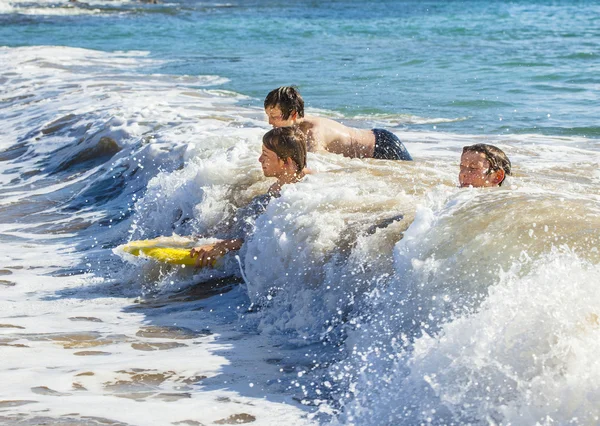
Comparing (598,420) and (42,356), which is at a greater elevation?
(598,420)

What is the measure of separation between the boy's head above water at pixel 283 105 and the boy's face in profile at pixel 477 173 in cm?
200

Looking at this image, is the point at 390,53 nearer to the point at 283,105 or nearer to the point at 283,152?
the point at 283,105

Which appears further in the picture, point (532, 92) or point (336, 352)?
point (532, 92)

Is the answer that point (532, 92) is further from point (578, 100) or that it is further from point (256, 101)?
point (256, 101)

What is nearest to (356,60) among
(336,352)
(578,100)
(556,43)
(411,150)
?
(556,43)

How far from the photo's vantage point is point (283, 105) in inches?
299

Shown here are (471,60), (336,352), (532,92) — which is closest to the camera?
(336,352)

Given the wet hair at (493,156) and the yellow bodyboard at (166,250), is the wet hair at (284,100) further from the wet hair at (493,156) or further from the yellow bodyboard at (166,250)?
the wet hair at (493,156)

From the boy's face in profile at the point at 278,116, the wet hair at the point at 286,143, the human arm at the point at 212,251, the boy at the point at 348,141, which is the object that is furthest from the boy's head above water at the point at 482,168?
the boy at the point at 348,141

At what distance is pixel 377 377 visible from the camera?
4168mm

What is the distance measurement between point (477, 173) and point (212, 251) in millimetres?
1858

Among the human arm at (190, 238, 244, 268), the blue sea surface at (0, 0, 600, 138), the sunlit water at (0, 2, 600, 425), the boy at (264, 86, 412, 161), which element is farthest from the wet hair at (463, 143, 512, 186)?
the blue sea surface at (0, 0, 600, 138)

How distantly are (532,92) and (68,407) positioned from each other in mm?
12755

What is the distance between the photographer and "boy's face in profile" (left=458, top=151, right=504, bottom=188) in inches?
236
